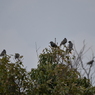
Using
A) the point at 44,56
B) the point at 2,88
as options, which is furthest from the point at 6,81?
the point at 44,56

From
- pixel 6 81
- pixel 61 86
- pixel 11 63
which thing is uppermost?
pixel 11 63

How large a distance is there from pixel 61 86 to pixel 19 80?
1756 mm

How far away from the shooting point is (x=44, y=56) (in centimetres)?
1062

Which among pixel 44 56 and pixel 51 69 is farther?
pixel 44 56

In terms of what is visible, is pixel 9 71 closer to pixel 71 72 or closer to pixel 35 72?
pixel 35 72

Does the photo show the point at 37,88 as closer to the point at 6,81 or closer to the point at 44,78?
the point at 44,78

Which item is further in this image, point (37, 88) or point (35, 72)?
point (35, 72)

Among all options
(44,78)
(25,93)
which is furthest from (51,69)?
(25,93)

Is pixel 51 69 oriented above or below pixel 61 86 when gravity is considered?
above

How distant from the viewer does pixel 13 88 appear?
1012 centimetres

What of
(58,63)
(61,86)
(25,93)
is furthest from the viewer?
(58,63)

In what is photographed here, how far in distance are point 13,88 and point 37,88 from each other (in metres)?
1.08

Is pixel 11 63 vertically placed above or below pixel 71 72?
above

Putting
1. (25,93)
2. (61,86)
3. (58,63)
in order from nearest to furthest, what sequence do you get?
1. (61,86)
2. (25,93)
3. (58,63)
